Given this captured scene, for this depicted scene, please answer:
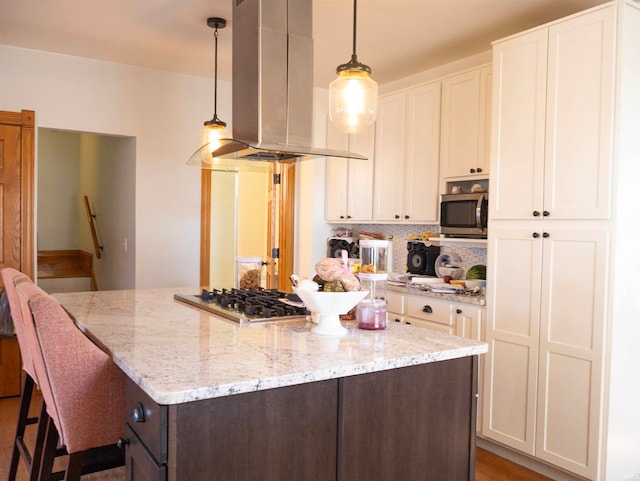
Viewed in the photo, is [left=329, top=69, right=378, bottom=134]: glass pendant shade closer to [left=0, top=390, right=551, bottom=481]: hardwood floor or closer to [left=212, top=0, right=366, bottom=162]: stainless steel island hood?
[left=212, top=0, right=366, bottom=162]: stainless steel island hood

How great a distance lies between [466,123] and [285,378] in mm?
2721

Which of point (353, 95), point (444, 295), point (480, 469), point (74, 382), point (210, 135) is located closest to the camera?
point (74, 382)

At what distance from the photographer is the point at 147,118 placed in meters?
4.46

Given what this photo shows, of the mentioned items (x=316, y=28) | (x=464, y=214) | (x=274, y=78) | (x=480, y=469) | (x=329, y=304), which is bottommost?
(x=480, y=469)

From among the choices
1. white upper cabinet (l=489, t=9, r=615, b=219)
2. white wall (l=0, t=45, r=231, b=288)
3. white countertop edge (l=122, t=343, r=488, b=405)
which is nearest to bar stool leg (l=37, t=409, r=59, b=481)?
white countertop edge (l=122, t=343, r=488, b=405)

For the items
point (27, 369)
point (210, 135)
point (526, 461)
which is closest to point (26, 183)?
point (210, 135)

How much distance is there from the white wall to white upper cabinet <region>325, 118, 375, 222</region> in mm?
1123

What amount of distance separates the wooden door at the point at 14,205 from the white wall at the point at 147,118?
209 mm

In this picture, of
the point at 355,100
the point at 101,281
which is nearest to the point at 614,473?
the point at 355,100

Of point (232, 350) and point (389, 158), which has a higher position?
point (389, 158)

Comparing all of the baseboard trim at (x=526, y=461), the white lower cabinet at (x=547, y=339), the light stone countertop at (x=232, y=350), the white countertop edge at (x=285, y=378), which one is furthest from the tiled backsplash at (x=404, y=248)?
the white countertop edge at (x=285, y=378)

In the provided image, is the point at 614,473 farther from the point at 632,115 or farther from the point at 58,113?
the point at 58,113

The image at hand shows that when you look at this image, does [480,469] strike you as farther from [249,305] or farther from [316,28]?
[316,28]

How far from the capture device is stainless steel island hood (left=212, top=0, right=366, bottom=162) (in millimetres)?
2352
